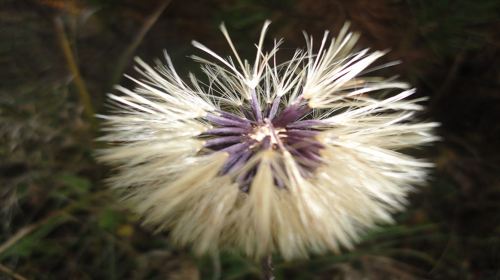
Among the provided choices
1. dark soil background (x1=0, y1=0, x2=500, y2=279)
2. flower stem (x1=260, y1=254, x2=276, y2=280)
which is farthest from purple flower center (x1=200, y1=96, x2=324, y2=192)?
dark soil background (x1=0, y1=0, x2=500, y2=279)

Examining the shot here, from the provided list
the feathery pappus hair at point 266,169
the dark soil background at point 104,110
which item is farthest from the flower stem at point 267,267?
the dark soil background at point 104,110

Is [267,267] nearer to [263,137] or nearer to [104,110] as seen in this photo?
[263,137]

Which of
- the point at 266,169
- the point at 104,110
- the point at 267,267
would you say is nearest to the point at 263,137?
the point at 266,169

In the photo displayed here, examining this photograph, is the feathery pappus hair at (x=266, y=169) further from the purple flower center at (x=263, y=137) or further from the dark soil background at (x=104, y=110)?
the dark soil background at (x=104, y=110)

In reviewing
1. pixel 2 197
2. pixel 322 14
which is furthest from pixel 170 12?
pixel 2 197

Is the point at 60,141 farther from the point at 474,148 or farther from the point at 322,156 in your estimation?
the point at 474,148
